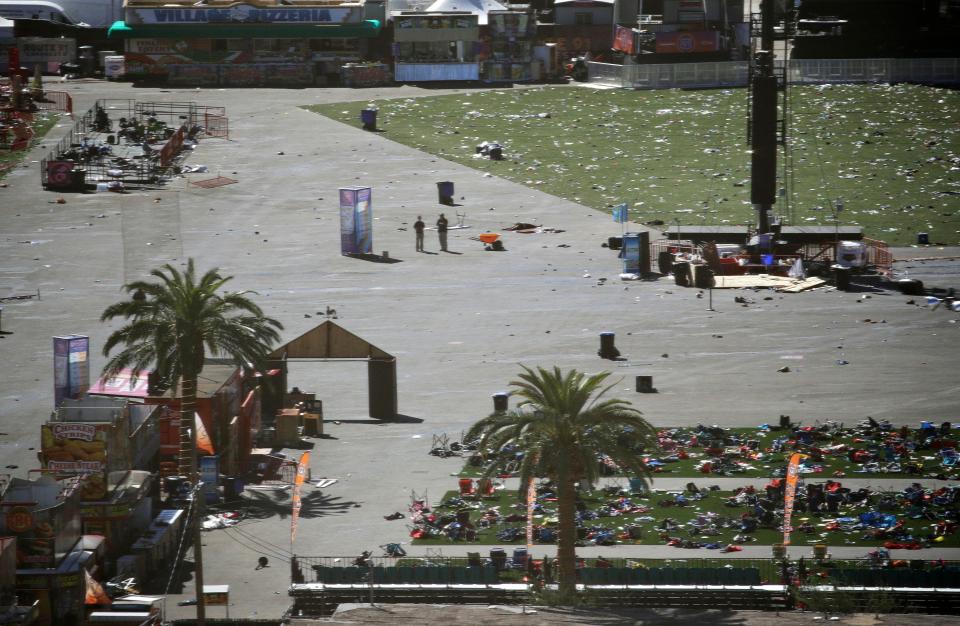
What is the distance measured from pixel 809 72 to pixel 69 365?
6436 centimetres

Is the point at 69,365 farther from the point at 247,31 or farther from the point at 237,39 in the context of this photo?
the point at 237,39

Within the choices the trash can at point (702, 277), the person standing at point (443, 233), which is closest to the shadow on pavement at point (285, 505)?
the trash can at point (702, 277)

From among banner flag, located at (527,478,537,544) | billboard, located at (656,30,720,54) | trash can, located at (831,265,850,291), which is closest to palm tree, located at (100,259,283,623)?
banner flag, located at (527,478,537,544)

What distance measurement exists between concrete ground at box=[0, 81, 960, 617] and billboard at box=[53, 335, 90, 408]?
1.46 metres

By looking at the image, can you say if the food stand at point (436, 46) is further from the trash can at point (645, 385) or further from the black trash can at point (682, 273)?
the trash can at point (645, 385)

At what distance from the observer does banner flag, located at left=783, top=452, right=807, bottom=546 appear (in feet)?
114

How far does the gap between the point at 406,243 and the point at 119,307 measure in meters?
27.1

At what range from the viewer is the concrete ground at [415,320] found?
132 feet

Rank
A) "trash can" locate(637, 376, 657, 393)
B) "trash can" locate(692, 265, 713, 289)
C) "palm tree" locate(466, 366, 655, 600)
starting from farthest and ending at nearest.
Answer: "trash can" locate(692, 265, 713, 289) < "trash can" locate(637, 376, 657, 393) < "palm tree" locate(466, 366, 655, 600)

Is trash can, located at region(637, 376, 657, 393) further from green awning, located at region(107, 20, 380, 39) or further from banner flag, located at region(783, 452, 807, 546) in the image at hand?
green awning, located at region(107, 20, 380, 39)

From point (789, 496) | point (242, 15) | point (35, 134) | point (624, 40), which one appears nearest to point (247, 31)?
point (242, 15)

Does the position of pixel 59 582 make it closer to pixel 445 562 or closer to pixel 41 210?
pixel 445 562

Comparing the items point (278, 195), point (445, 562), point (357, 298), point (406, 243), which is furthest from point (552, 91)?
point (445, 562)

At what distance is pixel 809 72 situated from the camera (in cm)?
9800
